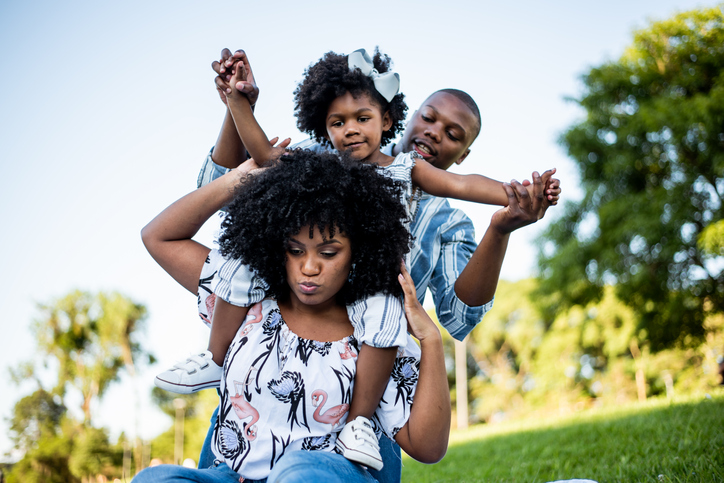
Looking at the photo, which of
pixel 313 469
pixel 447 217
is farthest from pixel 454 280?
pixel 313 469

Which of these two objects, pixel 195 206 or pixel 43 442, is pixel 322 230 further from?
pixel 43 442

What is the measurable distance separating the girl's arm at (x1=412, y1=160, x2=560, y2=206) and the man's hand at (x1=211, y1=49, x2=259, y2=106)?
2.59 feet

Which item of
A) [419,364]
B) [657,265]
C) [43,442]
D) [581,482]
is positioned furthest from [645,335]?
[43,442]

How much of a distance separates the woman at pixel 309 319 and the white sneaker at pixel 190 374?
21 cm

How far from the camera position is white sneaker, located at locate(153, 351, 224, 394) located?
2.08m

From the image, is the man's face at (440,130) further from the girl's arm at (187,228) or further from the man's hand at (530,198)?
the girl's arm at (187,228)

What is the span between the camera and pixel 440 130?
299 cm

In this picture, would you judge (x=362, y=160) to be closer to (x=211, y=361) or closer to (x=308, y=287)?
(x=308, y=287)

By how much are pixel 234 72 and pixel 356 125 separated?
2.20ft

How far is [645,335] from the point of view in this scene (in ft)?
47.0

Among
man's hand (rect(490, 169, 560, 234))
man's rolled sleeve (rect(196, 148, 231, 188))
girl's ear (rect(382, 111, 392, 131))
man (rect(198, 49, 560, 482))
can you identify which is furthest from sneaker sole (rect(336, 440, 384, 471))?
girl's ear (rect(382, 111, 392, 131))

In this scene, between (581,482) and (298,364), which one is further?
(581,482)

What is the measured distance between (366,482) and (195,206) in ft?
3.92

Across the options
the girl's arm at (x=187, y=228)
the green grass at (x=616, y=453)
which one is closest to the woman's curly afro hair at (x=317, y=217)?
the girl's arm at (x=187, y=228)
